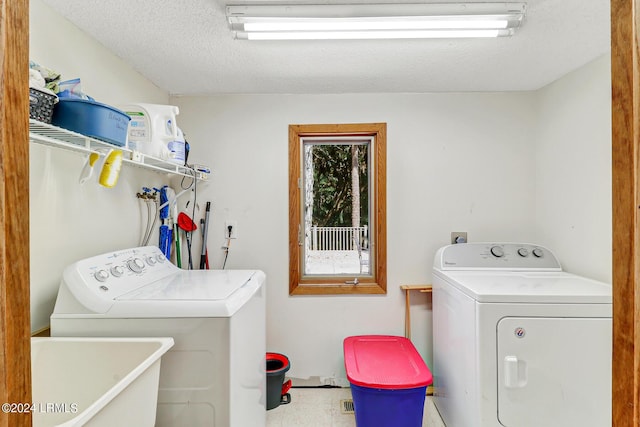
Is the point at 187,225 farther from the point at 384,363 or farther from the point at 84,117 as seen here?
the point at 384,363

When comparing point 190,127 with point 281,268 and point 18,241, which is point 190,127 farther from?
point 18,241

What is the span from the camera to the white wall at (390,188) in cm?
238

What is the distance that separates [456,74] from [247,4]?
139cm

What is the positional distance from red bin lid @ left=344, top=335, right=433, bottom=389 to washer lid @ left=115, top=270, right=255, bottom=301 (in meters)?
0.82

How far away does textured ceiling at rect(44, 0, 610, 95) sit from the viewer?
1.45m

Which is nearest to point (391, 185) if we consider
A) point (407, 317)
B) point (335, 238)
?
point (335, 238)

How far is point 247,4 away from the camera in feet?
4.54

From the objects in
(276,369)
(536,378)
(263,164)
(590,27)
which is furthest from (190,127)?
(536,378)

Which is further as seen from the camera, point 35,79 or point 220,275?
point 220,275

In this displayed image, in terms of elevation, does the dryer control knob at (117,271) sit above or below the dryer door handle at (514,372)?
above

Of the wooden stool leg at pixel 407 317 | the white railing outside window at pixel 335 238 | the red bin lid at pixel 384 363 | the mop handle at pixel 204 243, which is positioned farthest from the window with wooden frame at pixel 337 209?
the mop handle at pixel 204 243

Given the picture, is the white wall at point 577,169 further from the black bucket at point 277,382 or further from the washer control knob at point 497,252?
the black bucket at point 277,382

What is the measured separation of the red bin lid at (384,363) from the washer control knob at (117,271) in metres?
1.29

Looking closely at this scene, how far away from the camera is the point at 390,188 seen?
7.87ft
